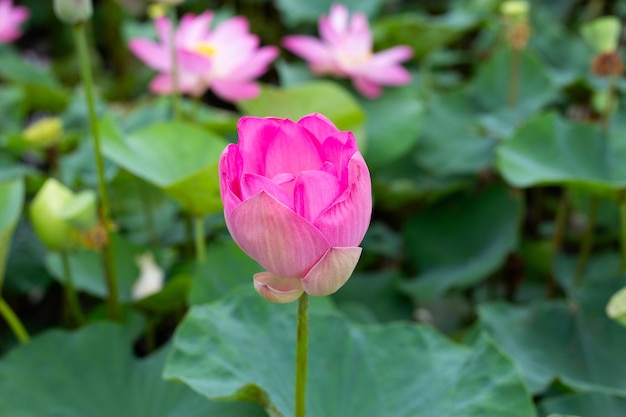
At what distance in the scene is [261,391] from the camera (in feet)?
1.54

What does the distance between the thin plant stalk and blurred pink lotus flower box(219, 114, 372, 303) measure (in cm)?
30

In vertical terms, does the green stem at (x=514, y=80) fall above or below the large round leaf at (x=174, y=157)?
below

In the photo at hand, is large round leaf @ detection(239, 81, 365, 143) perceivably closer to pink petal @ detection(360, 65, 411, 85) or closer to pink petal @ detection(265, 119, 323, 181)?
pink petal @ detection(360, 65, 411, 85)

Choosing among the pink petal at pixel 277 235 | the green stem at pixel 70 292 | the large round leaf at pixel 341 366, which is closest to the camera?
the pink petal at pixel 277 235

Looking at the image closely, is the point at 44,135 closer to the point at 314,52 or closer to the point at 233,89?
the point at 233,89

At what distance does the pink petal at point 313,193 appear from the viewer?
14.0 inches

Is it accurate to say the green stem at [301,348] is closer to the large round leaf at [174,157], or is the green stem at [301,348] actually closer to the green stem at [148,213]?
the large round leaf at [174,157]

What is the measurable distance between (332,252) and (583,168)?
55 cm

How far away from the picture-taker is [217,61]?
0.92 m

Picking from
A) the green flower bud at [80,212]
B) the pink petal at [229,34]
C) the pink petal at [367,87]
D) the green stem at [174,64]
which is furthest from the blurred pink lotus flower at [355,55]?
the green flower bud at [80,212]

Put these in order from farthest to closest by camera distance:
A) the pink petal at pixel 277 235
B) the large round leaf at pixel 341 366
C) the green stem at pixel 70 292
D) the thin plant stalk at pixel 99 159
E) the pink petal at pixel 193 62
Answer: the pink petal at pixel 193 62
the green stem at pixel 70 292
the thin plant stalk at pixel 99 159
the large round leaf at pixel 341 366
the pink petal at pixel 277 235

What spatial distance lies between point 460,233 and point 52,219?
1.85 ft

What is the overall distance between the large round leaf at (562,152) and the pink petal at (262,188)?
468 millimetres

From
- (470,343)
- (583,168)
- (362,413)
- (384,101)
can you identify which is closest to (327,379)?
(362,413)
